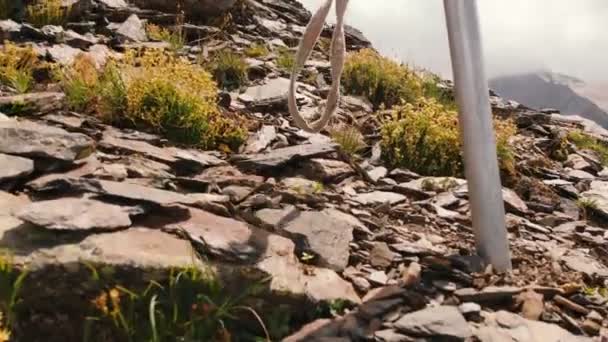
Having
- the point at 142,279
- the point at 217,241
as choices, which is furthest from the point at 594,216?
the point at 142,279

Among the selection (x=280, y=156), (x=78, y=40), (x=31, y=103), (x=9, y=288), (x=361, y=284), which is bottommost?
(x=361, y=284)

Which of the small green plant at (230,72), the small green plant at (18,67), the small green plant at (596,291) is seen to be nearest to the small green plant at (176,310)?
the small green plant at (596,291)

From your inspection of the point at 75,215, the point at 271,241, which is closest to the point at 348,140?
the point at 271,241

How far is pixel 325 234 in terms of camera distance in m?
4.14

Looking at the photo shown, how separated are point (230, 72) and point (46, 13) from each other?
129 inches

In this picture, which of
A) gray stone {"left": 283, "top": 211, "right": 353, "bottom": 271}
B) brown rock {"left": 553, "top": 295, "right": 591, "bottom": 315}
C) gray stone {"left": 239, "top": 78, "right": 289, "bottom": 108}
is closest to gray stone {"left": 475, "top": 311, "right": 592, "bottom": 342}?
brown rock {"left": 553, "top": 295, "right": 591, "bottom": 315}

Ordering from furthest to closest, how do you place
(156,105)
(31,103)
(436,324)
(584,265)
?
(156,105), (31,103), (584,265), (436,324)

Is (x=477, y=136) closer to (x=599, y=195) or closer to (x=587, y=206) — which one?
(x=587, y=206)

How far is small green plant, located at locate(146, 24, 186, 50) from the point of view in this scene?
9434 millimetres

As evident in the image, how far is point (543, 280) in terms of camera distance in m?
4.11

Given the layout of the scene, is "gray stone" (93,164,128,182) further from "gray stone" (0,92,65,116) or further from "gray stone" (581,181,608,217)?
"gray stone" (581,181,608,217)

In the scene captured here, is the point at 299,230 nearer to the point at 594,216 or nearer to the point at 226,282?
the point at 226,282

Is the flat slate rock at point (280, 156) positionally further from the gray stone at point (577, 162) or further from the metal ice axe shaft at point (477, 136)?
the gray stone at point (577, 162)

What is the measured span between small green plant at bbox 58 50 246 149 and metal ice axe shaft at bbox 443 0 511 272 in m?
2.78
